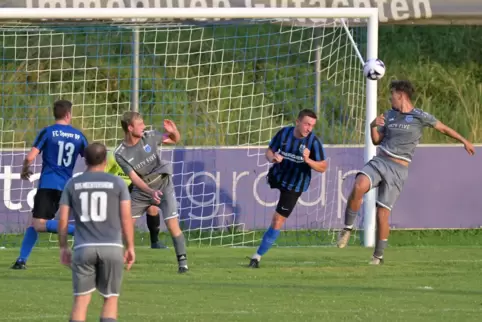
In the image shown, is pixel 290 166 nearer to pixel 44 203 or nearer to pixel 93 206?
pixel 44 203

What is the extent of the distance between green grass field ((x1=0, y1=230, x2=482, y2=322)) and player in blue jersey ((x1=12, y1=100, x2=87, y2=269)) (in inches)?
17.3

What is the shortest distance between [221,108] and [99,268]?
13.0m

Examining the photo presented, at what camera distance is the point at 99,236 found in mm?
8125

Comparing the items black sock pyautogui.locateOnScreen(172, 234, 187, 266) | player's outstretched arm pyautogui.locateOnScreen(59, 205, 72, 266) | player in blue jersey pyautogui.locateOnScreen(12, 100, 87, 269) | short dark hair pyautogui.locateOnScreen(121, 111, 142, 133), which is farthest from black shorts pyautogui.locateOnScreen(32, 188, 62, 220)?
player's outstretched arm pyautogui.locateOnScreen(59, 205, 72, 266)

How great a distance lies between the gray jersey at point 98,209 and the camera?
8125 mm

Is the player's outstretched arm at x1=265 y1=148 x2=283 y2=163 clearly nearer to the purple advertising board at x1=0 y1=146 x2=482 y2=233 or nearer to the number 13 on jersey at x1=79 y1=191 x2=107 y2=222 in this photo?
the purple advertising board at x1=0 y1=146 x2=482 y2=233

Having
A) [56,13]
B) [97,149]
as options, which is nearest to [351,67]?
[56,13]

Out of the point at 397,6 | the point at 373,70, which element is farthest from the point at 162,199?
the point at 397,6

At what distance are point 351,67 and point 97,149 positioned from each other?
9.74 metres

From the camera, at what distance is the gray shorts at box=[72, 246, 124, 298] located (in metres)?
8.08

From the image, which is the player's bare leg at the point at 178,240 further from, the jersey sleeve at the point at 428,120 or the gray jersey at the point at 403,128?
the jersey sleeve at the point at 428,120

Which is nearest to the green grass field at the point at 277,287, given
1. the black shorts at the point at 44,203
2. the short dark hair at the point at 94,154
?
the black shorts at the point at 44,203

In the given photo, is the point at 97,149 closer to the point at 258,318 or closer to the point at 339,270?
the point at 258,318

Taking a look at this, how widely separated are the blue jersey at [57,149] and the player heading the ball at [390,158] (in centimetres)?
294
